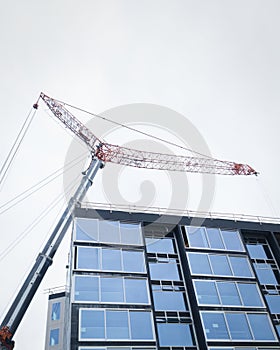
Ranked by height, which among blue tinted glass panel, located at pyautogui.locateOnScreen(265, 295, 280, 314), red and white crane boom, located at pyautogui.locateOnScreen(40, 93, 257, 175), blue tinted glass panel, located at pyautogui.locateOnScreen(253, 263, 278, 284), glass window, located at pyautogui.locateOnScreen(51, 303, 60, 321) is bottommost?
blue tinted glass panel, located at pyautogui.locateOnScreen(265, 295, 280, 314)

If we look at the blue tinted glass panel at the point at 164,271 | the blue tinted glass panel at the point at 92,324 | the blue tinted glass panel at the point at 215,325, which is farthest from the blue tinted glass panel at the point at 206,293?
the blue tinted glass panel at the point at 92,324

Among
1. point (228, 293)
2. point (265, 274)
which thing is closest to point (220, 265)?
point (228, 293)

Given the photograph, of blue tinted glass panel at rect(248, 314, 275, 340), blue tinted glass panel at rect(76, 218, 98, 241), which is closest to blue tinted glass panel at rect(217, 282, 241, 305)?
blue tinted glass panel at rect(248, 314, 275, 340)

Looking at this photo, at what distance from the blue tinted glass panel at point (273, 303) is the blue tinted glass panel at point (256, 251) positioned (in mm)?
3705

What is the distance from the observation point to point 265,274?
2752 centimetres

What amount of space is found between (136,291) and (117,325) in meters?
2.83

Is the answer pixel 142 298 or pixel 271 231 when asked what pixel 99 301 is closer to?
pixel 142 298

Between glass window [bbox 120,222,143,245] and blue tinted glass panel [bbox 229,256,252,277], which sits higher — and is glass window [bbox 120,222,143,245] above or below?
above

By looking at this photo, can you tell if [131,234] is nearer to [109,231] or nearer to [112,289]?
[109,231]

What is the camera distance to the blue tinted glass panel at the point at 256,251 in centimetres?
2883

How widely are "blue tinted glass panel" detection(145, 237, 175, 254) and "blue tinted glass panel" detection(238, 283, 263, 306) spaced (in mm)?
6005

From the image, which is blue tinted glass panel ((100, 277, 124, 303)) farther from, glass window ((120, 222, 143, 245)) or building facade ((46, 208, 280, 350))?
glass window ((120, 222, 143, 245))

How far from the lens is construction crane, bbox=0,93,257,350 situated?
1910 cm

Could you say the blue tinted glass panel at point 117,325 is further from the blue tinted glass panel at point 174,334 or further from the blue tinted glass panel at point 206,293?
the blue tinted glass panel at point 206,293
